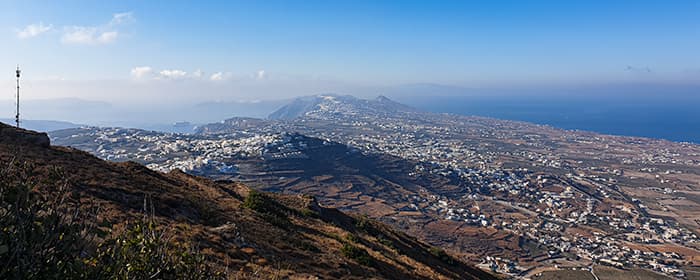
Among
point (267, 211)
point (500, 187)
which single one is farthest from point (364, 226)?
point (500, 187)

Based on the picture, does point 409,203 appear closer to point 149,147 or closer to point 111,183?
point 111,183

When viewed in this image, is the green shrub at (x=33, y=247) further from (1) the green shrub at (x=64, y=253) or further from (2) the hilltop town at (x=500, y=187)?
(2) the hilltop town at (x=500, y=187)

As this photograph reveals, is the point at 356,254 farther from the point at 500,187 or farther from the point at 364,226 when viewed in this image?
the point at 500,187

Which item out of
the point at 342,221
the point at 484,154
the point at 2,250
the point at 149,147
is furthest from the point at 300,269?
the point at 484,154

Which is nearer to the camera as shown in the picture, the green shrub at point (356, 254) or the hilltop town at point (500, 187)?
the green shrub at point (356, 254)

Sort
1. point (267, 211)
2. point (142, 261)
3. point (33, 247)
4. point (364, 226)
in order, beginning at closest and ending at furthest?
point (33, 247)
point (142, 261)
point (267, 211)
point (364, 226)

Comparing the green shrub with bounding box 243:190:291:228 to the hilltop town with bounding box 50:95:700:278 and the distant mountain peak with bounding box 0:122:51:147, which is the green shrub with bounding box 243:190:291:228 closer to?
the distant mountain peak with bounding box 0:122:51:147

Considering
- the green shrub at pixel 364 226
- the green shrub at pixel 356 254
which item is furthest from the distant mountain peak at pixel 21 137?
the green shrub at pixel 364 226

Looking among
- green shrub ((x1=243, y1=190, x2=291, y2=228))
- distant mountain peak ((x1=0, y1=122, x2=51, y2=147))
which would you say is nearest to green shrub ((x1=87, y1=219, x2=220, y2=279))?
green shrub ((x1=243, y1=190, x2=291, y2=228))
